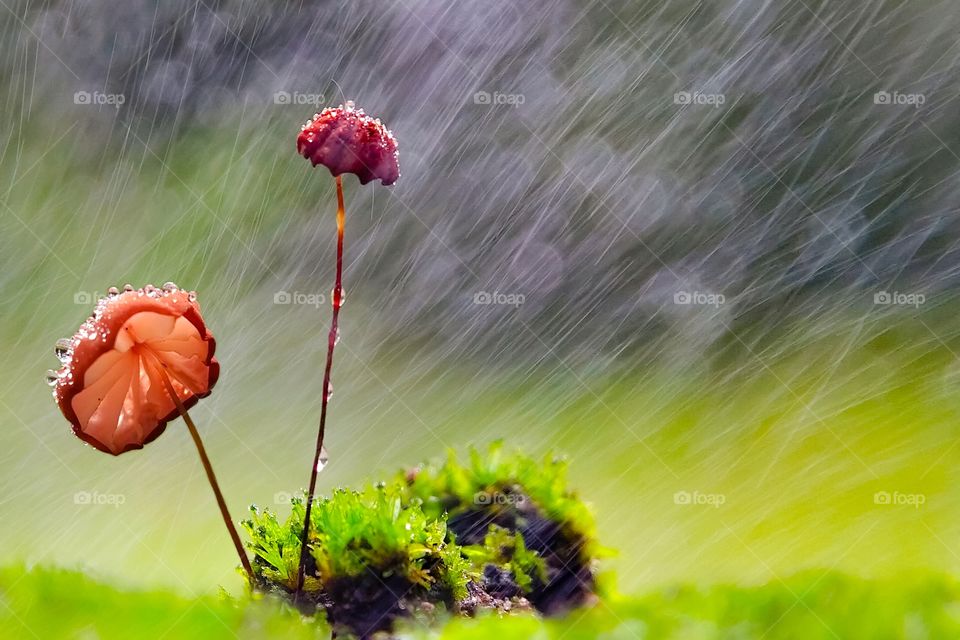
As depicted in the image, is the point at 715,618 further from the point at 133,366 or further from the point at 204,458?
the point at 133,366

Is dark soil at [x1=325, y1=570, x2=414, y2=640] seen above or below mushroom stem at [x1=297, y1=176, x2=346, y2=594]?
below

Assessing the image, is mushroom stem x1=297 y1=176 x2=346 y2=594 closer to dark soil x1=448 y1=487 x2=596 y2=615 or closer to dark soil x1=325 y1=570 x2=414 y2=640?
dark soil x1=325 y1=570 x2=414 y2=640

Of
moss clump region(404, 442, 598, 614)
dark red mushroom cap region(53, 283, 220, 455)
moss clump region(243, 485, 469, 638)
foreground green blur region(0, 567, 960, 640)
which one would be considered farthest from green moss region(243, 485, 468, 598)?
foreground green blur region(0, 567, 960, 640)

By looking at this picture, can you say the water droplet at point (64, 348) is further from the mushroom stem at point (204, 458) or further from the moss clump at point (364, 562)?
the moss clump at point (364, 562)

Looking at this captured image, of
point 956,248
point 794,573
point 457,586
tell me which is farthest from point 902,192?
point 794,573

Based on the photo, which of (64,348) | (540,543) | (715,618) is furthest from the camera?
(540,543)

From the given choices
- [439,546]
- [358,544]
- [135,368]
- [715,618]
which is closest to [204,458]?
[135,368]

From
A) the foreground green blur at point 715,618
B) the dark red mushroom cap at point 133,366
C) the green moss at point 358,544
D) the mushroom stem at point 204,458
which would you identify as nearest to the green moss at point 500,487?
the green moss at point 358,544

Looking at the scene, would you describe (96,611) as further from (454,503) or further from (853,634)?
(454,503)
